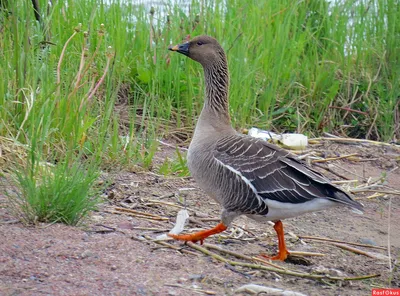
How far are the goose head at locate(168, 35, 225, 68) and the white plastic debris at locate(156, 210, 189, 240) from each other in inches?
57.3

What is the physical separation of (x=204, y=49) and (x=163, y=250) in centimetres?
209

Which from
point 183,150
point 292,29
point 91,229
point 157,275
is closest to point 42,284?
point 157,275

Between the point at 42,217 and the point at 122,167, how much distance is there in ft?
5.58

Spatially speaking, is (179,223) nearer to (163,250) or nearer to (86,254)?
(163,250)

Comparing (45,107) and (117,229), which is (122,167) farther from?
(117,229)

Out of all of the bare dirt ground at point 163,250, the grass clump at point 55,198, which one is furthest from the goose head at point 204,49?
the grass clump at point 55,198

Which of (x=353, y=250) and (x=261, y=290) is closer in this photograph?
(x=261, y=290)

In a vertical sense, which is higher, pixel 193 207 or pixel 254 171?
pixel 254 171

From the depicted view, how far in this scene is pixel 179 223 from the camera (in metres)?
5.07

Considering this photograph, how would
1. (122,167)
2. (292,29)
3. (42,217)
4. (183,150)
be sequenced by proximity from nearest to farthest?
1. (42,217)
2. (122,167)
3. (183,150)
4. (292,29)

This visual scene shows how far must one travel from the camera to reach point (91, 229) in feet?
15.7

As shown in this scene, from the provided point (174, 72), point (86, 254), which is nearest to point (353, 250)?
point (86, 254)

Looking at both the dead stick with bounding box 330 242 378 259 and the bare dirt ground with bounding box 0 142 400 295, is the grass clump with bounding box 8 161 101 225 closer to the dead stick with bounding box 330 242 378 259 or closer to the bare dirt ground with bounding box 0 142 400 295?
the bare dirt ground with bounding box 0 142 400 295

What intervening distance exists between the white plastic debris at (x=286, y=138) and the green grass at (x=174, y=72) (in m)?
0.25
